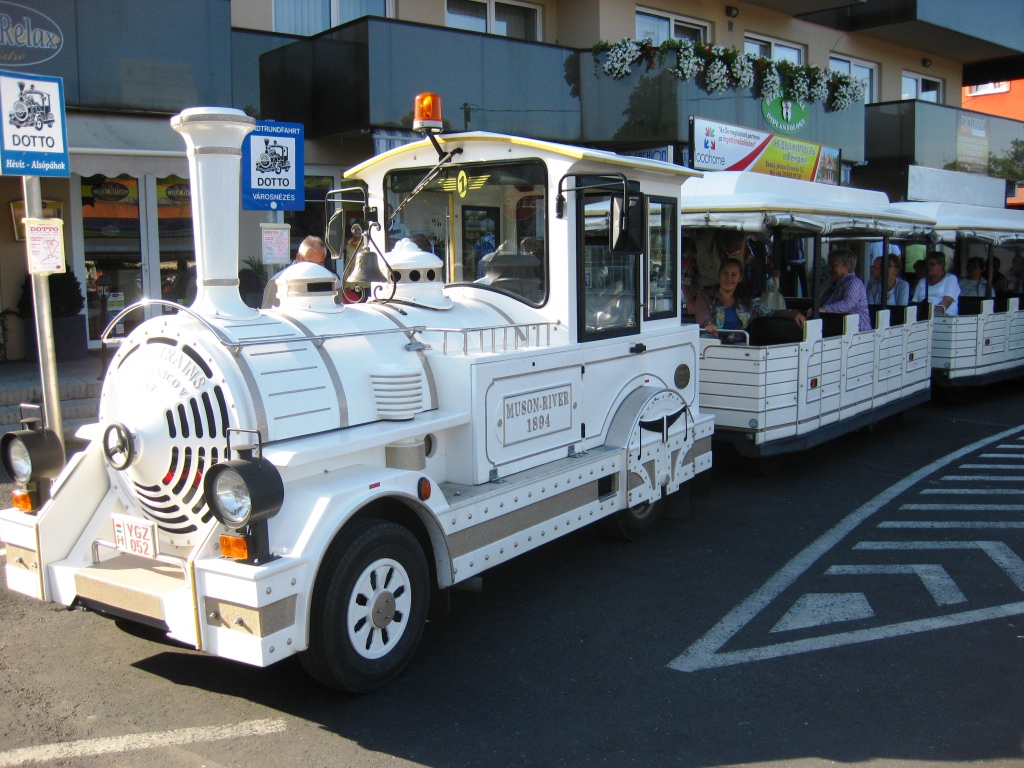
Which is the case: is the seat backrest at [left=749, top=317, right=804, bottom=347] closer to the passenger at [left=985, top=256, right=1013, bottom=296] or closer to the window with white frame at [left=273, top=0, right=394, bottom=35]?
the passenger at [left=985, top=256, right=1013, bottom=296]

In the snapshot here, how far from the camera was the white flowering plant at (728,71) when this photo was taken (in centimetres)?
1489

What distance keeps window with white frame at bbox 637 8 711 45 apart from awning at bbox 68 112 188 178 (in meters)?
9.41

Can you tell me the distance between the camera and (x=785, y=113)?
17.5 m

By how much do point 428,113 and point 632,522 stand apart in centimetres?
297

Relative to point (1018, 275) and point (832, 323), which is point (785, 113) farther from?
point (832, 323)

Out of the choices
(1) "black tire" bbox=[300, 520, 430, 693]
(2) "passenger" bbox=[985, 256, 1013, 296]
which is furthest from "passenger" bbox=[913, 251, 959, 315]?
(1) "black tire" bbox=[300, 520, 430, 693]

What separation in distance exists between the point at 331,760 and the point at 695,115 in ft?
45.6

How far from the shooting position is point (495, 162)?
5434 millimetres

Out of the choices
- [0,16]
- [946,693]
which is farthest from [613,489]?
[0,16]

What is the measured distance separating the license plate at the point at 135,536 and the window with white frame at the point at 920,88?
79.1 ft

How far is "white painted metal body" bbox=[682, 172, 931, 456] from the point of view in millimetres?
7629

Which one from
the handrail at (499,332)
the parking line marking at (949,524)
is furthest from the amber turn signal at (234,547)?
the parking line marking at (949,524)

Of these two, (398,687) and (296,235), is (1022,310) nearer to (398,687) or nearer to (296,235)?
(296,235)

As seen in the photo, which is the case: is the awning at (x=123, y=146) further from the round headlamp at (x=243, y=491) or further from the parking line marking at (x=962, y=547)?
the parking line marking at (x=962, y=547)
